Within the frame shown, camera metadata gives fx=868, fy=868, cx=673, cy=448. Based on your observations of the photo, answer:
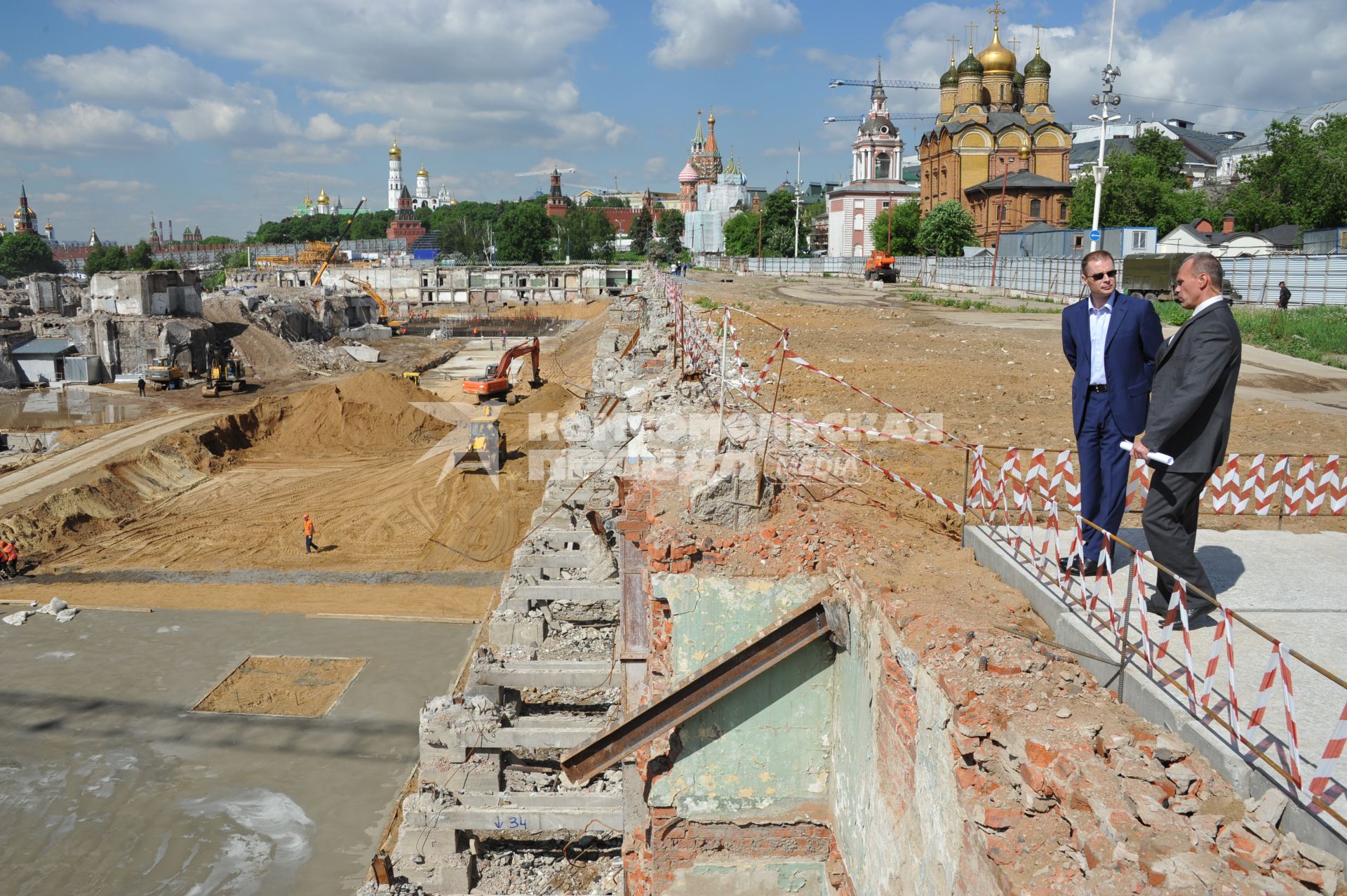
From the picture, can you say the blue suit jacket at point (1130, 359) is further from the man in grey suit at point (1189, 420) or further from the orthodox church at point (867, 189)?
the orthodox church at point (867, 189)

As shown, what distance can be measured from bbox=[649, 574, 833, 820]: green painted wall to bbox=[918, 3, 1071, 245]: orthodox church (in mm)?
53984

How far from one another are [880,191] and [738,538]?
72.0m

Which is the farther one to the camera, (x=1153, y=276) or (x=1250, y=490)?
(x=1153, y=276)

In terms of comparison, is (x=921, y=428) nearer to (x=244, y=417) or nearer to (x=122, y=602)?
(x=122, y=602)

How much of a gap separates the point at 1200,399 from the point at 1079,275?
108ft

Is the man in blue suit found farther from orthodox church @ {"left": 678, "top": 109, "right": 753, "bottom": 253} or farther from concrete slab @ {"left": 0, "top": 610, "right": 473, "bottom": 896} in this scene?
orthodox church @ {"left": 678, "top": 109, "right": 753, "bottom": 253}

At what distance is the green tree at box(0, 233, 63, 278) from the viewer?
112875mm

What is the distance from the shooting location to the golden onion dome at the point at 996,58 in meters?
64.1

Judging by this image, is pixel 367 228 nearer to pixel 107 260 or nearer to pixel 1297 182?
pixel 107 260

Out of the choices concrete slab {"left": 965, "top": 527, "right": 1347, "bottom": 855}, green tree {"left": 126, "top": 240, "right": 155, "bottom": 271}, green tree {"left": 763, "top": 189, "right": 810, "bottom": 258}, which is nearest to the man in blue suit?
concrete slab {"left": 965, "top": 527, "right": 1347, "bottom": 855}

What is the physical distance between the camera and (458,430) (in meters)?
30.1

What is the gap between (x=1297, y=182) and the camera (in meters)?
45.8

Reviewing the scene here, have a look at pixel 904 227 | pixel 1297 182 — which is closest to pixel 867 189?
pixel 904 227

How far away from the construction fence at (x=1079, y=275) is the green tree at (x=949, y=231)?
5.91 feet
